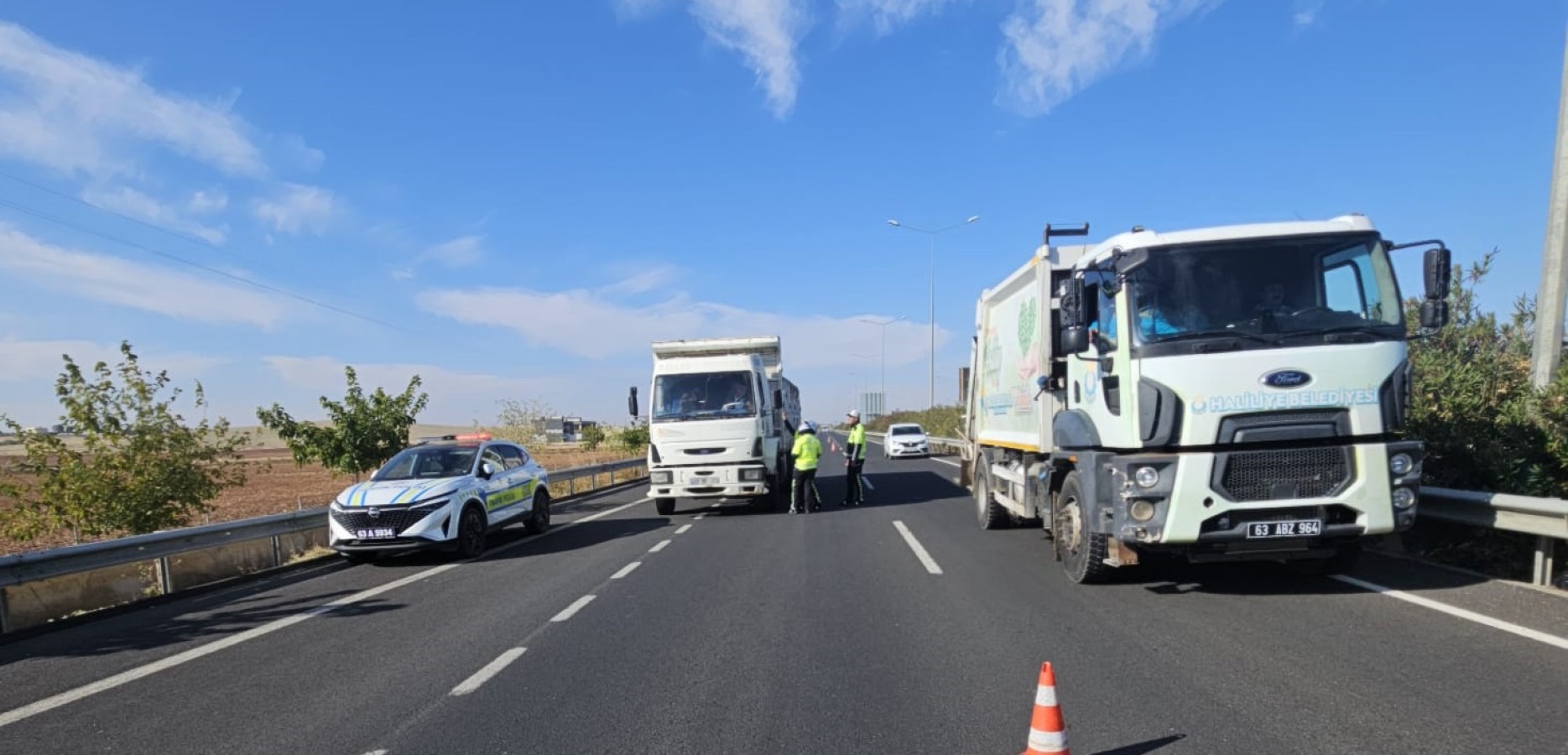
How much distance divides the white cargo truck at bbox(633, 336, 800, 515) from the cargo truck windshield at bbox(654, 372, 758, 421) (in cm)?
2

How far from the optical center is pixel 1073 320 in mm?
7680

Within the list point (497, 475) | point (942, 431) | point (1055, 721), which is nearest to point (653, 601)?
point (1055, 721)

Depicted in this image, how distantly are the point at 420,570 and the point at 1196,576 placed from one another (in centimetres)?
881

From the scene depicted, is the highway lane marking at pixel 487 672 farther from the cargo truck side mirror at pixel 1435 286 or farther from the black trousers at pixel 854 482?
the black trousers at pixel 854 482

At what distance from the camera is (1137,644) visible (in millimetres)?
6145

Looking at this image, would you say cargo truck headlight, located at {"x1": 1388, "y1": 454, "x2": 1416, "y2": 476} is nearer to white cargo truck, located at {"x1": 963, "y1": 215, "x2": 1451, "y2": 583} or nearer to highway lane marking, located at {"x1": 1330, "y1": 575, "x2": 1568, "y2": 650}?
white cargo truck, located at {"x1": 963, "y1": 215, "x2": 1451, "y2": 583}

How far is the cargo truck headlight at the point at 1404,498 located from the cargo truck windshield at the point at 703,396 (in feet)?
36.6

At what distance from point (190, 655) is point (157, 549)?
3.63 m

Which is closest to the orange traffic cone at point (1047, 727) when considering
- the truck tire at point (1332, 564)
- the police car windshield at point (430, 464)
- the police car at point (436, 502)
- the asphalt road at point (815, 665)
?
the asphalt road at point (815, 665)

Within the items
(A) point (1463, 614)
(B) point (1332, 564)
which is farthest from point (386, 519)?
(A) point (1463, 614)

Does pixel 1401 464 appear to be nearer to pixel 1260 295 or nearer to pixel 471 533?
pixel 1260 295

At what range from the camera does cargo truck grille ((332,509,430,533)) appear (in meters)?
11.2

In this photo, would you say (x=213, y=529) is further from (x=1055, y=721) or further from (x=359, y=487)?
(x=1055, y=721)

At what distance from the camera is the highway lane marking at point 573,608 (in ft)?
25.4
